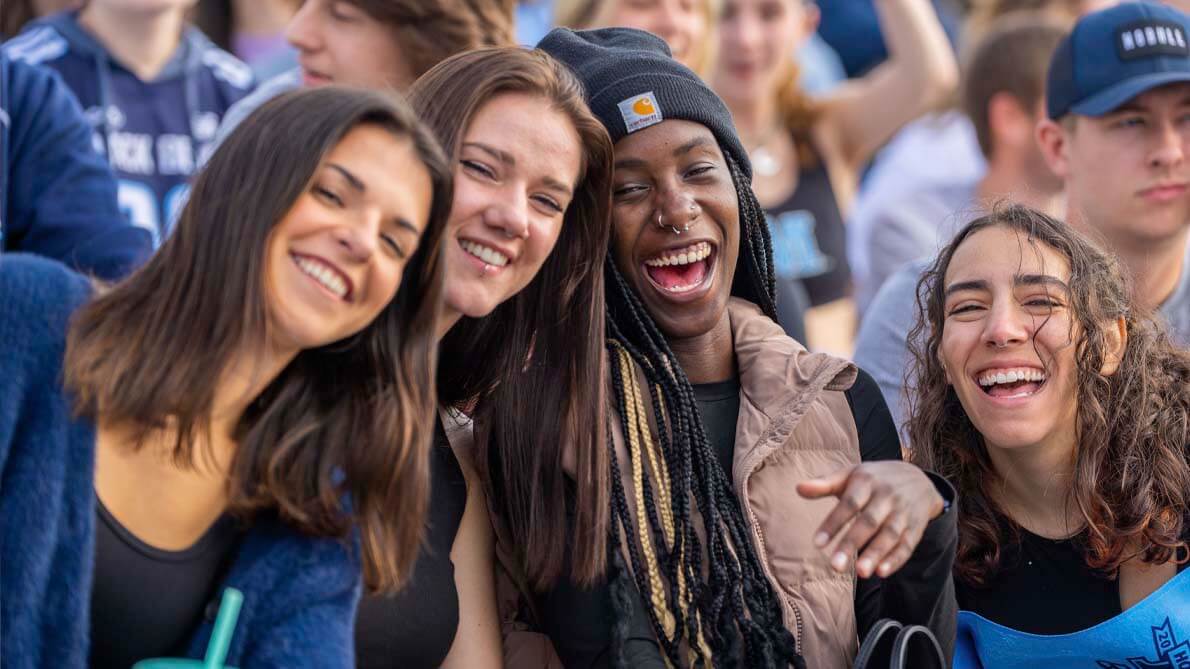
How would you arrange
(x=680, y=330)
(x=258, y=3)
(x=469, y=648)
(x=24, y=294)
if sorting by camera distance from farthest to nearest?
1. (x=258, y=3)
2. (x=680, y=330)
3. (x=469, y=648)
4. (x=24, y=294)

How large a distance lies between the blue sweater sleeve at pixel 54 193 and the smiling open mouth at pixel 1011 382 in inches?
73.8

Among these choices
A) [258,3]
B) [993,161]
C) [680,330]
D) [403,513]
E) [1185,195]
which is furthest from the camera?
[258,3]

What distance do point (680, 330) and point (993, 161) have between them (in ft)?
8.68

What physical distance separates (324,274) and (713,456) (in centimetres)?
94

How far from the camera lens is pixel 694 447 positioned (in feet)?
9.90

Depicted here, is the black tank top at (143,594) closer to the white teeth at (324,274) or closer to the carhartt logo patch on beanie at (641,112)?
the white teeth at (324,274)

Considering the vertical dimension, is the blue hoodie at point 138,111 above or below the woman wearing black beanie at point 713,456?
above

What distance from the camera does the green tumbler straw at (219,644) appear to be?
2.37 metres

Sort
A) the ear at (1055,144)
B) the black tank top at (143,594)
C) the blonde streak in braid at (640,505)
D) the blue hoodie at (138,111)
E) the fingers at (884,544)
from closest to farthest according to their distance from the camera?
the black tank top at (143,594) → the fingers at (884,544) → the blonde streak in braid at (640,505) → the ear at (1055,144) → the blue hoodie at (138,111)

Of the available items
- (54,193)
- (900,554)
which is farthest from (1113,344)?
(54,193)

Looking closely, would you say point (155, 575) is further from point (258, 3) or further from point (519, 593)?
point (258, 3)

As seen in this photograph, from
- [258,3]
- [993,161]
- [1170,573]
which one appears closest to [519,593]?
[1170,573]

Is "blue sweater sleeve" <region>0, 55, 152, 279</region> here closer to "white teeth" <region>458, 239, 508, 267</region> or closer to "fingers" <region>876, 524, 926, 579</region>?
"white teeth" <region>458, 239, 508, 267</region>

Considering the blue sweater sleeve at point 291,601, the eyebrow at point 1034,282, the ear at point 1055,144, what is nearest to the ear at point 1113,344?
the eyebrow at point 1034,282
